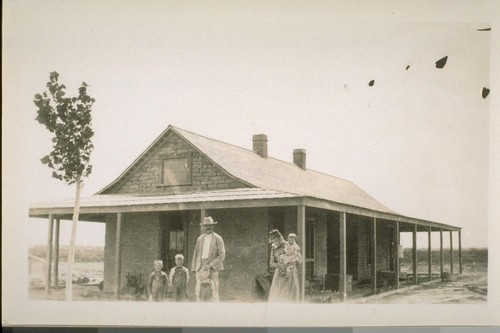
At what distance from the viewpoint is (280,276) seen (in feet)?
27.5

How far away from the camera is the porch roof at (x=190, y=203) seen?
8.32 meters

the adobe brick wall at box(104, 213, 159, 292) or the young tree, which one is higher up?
the young tree

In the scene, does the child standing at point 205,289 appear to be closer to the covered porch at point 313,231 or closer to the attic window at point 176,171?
the covered porch at point 313,231

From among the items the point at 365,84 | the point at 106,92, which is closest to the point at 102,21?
the point at 106,92

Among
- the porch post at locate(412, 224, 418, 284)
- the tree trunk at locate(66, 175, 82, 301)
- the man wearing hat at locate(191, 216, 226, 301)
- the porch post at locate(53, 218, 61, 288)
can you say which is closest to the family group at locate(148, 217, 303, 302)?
the man wearing hat at locate(191, 216, 226, 301)

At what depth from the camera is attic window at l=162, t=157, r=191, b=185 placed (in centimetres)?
866

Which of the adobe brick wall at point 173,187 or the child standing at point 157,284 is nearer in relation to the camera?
the child standing at point 157,284

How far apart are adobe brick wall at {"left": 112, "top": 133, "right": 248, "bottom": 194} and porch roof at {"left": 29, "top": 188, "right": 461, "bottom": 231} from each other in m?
0.08

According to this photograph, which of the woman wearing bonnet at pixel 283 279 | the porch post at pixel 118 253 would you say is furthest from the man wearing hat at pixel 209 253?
the porch post at pixel 118 253

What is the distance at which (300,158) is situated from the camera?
334 inches

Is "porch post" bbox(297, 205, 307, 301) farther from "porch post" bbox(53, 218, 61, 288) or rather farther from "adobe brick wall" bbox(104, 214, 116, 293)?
"porch post" bbox(53, 218, 61, 288)

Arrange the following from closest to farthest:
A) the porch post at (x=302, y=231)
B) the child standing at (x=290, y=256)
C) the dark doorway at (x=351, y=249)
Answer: the porch post at (x=302, y=231)
the child standing at (x=290, y=256)
the dark doorway at (x=351, y=249)

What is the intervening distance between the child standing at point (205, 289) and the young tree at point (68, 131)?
4.28 feet

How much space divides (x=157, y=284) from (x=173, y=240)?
50 cm
